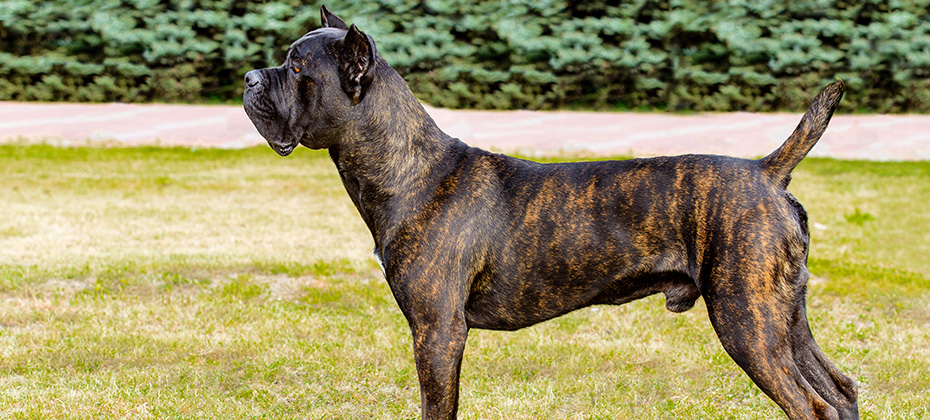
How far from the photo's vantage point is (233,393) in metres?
5.14

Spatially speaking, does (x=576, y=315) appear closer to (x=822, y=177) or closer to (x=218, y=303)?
(x=218, y=303)

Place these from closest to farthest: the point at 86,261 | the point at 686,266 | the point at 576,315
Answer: the point at 686,266
the point at 576,315
the point at 86,261

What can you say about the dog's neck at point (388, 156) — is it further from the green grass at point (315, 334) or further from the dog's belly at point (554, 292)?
the green grass at point (315, 334)

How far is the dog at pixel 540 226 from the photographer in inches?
133

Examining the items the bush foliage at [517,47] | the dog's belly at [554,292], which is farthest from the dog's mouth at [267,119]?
the bush foliage at [517,47]

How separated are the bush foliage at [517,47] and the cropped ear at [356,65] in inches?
515

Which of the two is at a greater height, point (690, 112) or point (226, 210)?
point (226, 210)

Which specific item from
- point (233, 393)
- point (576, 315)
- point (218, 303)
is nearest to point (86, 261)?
point (218, 303)

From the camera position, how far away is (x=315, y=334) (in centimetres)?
626

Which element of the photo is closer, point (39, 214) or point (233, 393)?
point (233, 393)

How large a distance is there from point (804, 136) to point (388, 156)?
1.81m

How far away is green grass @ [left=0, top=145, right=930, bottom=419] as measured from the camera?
5016 millimetres

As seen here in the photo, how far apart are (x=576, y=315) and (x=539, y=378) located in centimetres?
147

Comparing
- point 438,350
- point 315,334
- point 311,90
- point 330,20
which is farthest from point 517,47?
point 438,350
